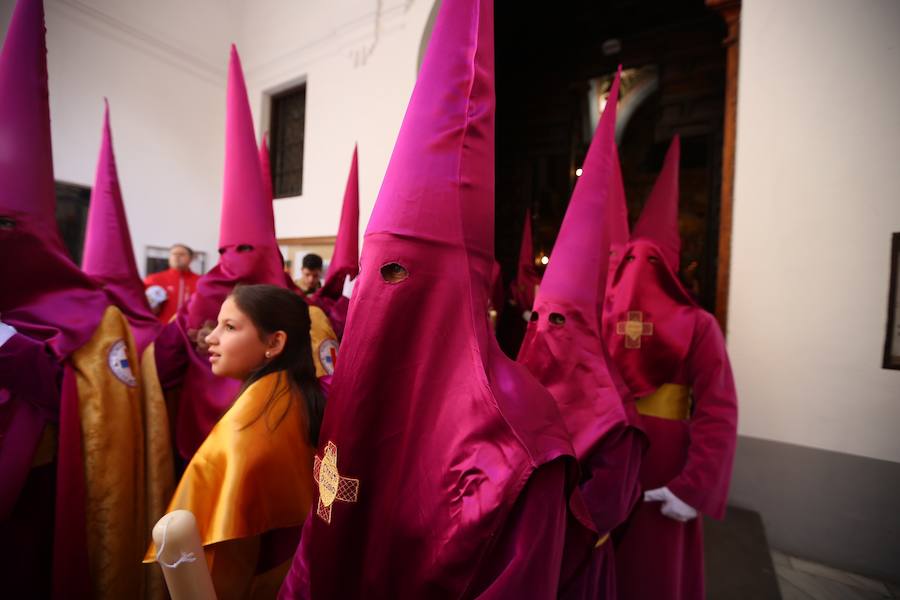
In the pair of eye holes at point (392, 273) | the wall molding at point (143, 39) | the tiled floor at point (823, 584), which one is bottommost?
the tiled floor at point (823, 584)

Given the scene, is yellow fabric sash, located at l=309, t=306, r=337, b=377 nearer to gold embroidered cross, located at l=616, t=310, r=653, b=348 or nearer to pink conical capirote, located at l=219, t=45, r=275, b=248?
pink conical capirote, located at l=219, t=45, r=275, b=248

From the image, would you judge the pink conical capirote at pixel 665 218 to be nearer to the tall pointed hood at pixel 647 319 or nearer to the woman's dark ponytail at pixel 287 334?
the tall pointed hood at pixel 647 319

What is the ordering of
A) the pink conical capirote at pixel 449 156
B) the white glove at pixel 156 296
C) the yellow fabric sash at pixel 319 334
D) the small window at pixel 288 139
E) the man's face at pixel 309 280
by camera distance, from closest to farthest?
the pink conical capirote at pixel 449 156 < the yellow fabric sash at pixel 319 334 < the man's face at pixel 309 280 < the white glove at pixel 156 296 < the small window at pixel 288 139

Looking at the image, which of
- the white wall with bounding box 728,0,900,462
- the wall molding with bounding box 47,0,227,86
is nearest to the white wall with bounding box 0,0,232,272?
the wall molding with bounding box 47,0,227,86

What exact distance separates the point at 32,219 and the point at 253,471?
131 centimetres

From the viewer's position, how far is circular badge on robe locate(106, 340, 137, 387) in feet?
5.19

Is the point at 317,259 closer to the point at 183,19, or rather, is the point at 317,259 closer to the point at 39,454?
the point at 39,454

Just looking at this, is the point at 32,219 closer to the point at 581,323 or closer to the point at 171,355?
the point at 171,355

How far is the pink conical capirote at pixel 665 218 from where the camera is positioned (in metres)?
2.37

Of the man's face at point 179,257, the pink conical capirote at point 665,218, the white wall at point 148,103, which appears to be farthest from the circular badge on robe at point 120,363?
the white wall at point 148,103

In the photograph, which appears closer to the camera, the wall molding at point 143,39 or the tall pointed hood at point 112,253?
the tall pointed hood at point 112,253

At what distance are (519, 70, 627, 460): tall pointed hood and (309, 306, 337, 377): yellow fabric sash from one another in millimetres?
1117

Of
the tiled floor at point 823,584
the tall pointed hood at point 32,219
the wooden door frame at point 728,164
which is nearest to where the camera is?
the tall pointed hood at point 32,219

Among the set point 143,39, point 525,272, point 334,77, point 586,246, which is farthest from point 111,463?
point 143,39
